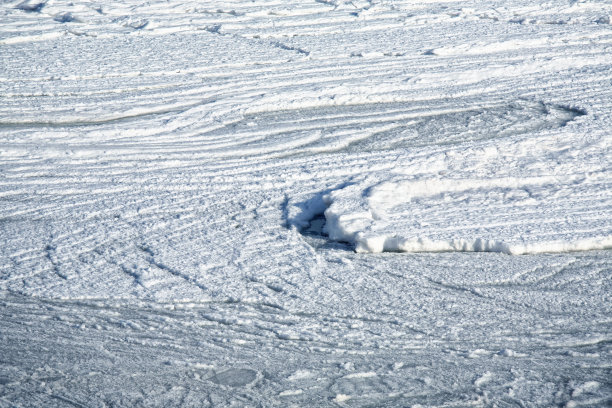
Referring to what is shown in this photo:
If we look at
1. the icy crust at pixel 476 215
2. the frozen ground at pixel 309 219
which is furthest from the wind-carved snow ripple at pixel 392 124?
the icy crust at pixel 476 215

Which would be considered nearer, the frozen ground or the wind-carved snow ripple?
the frozen ground

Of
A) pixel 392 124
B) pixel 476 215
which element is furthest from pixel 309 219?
pixel 392 124

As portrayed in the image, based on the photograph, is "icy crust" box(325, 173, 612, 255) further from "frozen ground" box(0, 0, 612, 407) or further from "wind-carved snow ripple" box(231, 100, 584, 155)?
"wind-carved snow ripple" box(231, 100, 584, 155)

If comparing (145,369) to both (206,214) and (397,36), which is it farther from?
(397,36)

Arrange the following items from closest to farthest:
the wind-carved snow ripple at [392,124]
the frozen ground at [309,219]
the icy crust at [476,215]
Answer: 1. the frozen ground at [309,219]
2. the icy crust at [476,215]
3. the wind-carved snow ripple at [392,124]

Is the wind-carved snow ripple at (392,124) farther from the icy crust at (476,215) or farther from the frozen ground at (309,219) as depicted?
the icy crust at (476,215)

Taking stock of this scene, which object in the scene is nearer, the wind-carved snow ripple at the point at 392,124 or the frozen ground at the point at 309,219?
the frozen ground at the point at 309,219

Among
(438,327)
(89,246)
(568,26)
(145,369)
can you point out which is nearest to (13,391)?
(145,369)

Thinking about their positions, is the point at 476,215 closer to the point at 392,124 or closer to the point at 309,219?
the point at 309,219

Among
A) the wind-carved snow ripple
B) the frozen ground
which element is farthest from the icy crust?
the wind-carved snow ripple

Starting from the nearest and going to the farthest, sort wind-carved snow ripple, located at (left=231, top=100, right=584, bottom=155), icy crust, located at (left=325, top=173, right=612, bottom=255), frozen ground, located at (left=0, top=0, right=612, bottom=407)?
frozen ground, located at (left=0, top=0, right=612, bottom=407)
icy crust, located at (left=325, top=173, right=612, bottom=255)
wind-carved snow ripple, located at (left=231, top=100, right=584, bottom=155)
